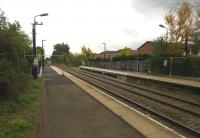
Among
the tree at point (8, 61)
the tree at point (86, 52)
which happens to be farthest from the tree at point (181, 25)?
the tree at point (86, 52)

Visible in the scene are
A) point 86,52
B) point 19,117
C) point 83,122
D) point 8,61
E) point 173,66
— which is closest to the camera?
point 19,117

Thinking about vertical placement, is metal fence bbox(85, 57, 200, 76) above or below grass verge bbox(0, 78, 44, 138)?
above

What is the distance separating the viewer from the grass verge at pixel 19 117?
35.6ft

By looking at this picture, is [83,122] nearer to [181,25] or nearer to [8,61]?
[8,61]

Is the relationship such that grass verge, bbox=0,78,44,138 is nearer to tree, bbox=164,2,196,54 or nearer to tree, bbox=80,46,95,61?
tree, bbox=164,2,196,54

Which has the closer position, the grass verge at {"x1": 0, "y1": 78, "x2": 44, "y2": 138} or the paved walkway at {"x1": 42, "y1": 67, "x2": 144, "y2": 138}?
the grass verge at {"x1": 0, "y1": 78, "x2": 44, "y2": 138}

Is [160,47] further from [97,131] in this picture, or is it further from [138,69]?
[97,131]

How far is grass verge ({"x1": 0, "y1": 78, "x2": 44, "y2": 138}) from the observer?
10.8m

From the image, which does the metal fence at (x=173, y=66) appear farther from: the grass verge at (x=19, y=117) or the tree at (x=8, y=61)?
the grass verge at (x=19, y=117)

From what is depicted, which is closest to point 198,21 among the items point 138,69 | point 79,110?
point 138,69

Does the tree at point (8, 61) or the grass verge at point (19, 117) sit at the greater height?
the tree at point (8, 61)

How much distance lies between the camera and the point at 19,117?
13.0 meters

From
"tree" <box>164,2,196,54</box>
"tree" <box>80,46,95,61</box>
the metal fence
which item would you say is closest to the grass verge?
the metal fence

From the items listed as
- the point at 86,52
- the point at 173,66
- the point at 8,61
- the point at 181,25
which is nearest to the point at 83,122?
the point at 8,61
